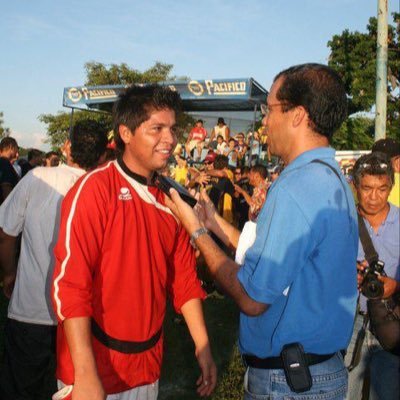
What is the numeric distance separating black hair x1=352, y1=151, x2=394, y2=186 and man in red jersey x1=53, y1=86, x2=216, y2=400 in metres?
1.69

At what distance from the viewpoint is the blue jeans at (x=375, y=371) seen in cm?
336

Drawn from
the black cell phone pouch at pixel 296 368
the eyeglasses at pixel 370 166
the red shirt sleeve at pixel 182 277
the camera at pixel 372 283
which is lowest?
the black cell phone pouch at pixel 296 368

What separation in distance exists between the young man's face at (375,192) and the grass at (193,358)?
7.90ft

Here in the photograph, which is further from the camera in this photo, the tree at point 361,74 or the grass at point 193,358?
the tree at point 361,74

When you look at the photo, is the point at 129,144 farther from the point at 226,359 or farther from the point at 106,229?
the point at 226,359

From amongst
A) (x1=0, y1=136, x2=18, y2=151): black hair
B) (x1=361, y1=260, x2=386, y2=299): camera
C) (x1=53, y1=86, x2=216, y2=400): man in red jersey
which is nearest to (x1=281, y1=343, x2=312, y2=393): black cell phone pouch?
(x1=53, y1=86, x2=216, y2=400): man in red jersey

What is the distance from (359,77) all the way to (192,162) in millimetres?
14807

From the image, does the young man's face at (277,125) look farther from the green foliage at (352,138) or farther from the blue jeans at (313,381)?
the green foliage at (352,138)

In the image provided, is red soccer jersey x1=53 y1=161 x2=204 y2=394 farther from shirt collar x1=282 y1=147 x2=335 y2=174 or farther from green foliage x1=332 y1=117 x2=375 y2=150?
green foliage x1=332 y1=117 x2=375 y2=150

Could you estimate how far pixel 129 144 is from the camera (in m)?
2.58

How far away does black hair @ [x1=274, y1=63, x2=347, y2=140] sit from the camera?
2.11 meters

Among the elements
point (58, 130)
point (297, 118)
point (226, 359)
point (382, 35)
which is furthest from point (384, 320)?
point (58, 130)

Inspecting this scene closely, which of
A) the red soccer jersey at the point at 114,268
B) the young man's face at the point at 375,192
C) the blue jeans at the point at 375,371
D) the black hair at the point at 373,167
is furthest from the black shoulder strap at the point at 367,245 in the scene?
the red soccer jersey at the point at 114,268

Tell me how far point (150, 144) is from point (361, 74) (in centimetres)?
2563
